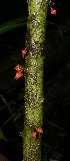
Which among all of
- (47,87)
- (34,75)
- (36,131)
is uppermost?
(34,75)

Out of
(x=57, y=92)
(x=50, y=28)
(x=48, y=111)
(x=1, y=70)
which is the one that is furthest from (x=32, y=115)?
(x=50, y=28)

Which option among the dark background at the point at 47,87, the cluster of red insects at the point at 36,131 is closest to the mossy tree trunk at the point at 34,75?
the cluster of red insects at the point at 36,131

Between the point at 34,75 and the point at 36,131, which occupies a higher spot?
the point at 34,75

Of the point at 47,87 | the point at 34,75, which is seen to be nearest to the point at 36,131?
the point at 34,75

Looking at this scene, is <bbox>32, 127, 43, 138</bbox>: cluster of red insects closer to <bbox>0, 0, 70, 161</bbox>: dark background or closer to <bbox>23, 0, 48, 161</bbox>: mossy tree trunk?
<bbox>23, 0, 48, 161</bbox>: mossy tree trunk

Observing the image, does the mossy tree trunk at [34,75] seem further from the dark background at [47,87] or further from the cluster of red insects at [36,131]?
the dark background at [47,87]

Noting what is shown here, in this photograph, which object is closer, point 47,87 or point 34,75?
point 34,75

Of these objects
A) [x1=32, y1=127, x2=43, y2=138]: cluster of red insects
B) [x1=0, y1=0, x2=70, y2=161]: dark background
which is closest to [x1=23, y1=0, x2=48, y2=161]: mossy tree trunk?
[x1=32, y1=127, x2=43, y2=138]: cluster of red insects

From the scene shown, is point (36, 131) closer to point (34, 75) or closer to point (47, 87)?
point (34, 75)
